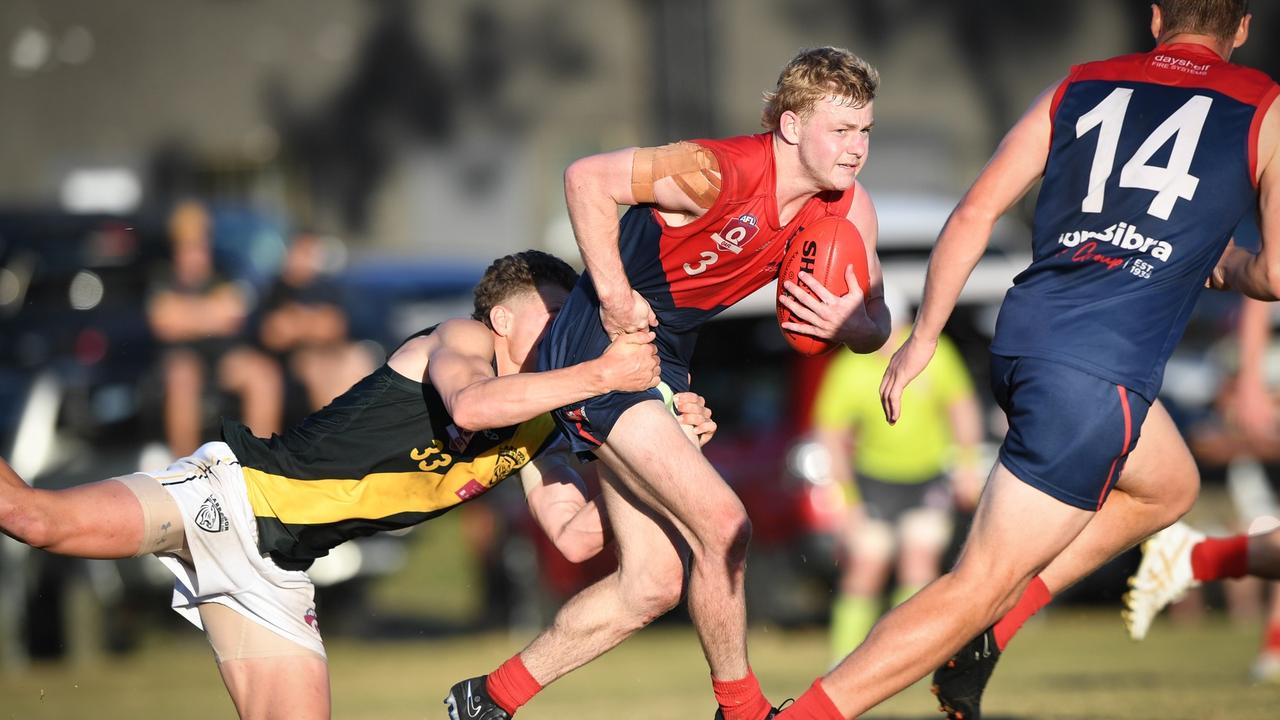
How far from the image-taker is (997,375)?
4.30 metres

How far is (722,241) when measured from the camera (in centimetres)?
464

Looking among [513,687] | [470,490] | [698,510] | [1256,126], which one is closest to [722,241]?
[698,510]

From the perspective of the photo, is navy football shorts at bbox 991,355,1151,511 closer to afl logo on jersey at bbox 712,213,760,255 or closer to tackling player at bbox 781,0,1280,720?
tackling player at bbox 781,0,1280,720

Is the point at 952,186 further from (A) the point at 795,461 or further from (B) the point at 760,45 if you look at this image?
(A) the point at 795,461

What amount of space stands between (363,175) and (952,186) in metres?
8.88

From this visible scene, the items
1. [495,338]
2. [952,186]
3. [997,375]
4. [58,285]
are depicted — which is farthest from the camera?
[952,186]

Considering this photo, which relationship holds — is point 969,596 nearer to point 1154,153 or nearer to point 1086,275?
point 1086,275

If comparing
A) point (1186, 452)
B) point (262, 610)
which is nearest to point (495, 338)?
point (262, 610)

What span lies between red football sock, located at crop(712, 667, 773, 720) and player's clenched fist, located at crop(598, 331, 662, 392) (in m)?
1.04

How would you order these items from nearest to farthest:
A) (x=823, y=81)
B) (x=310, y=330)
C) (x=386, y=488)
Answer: (x=823, y=81) → (x=386, y=488) → (x=310, y=330)

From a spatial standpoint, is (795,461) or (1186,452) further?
(795,461)

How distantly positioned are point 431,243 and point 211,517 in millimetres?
17607

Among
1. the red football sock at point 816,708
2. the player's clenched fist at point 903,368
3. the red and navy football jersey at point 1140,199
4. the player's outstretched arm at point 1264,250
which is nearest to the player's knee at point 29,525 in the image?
the red football sock at point 816,708

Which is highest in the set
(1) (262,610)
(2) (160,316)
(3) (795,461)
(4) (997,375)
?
(4) (997,375)
